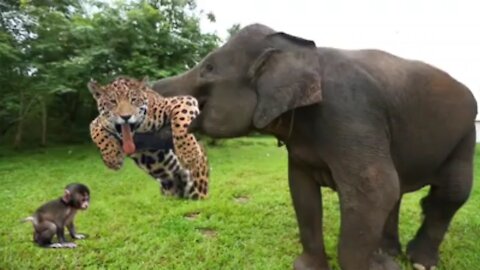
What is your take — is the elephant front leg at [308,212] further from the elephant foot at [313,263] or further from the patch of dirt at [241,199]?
the patch of dirt at [241,199]

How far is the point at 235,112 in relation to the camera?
5.58 ft

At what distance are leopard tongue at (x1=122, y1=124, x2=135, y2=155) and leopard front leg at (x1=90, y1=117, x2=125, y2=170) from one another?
0.11 m

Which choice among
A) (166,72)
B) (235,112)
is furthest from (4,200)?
(235,112)

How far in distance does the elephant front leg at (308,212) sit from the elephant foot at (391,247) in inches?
19.7

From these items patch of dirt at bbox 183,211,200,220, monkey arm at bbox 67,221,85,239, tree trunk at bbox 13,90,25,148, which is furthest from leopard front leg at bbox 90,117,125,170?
tree trunk at bbox 13,90,25,148

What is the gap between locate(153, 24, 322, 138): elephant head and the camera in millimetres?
1626

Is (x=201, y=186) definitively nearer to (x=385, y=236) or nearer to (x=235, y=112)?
(x=385, y=236)

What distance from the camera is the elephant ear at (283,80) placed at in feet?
5.30

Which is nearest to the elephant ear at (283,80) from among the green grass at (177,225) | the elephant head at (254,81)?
the elephant head at (254,81)

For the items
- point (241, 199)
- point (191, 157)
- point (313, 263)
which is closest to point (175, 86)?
point (313, 263)

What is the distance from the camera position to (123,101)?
3.36 m

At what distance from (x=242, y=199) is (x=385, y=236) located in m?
1.65

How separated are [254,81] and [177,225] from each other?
164cm

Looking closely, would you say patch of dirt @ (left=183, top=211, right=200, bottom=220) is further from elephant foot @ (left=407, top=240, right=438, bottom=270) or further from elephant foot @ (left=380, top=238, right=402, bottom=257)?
elephant foot @ (left=407, top=240, right=438, bottom=270)
